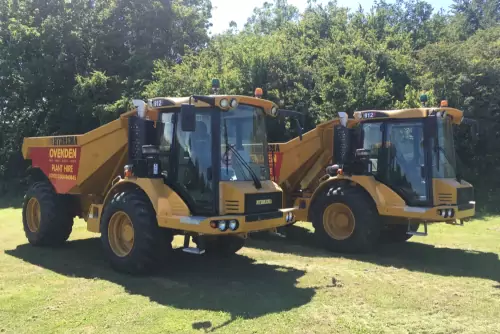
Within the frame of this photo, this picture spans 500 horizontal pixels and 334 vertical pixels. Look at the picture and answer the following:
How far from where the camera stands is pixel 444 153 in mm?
8656

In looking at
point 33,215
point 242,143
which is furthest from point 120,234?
point 33,215

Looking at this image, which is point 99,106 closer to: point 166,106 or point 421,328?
point 166,106

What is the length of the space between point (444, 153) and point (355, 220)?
2.00 m

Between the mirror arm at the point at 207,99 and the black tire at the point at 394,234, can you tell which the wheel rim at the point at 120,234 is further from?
the black tire at the point at 394,234

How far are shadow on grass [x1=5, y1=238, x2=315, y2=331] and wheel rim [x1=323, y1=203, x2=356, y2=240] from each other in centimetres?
193

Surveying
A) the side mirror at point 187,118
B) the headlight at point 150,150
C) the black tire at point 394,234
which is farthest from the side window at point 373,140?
the side mirror at point 187,118

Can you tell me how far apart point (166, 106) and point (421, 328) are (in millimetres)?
4416

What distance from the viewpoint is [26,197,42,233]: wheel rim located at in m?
9.32

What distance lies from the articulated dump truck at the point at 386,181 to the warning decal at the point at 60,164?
3463 mm

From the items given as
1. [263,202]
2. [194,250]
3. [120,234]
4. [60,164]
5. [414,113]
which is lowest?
[194,250]

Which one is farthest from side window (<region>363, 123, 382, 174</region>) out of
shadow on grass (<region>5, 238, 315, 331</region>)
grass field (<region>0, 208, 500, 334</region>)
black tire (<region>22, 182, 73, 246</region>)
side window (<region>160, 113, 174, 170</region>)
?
black tire (<region>22, 182, 73, 246</region>)

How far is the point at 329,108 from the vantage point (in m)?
16.2

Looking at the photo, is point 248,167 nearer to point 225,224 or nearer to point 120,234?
point 225,224

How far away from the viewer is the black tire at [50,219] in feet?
28.9
